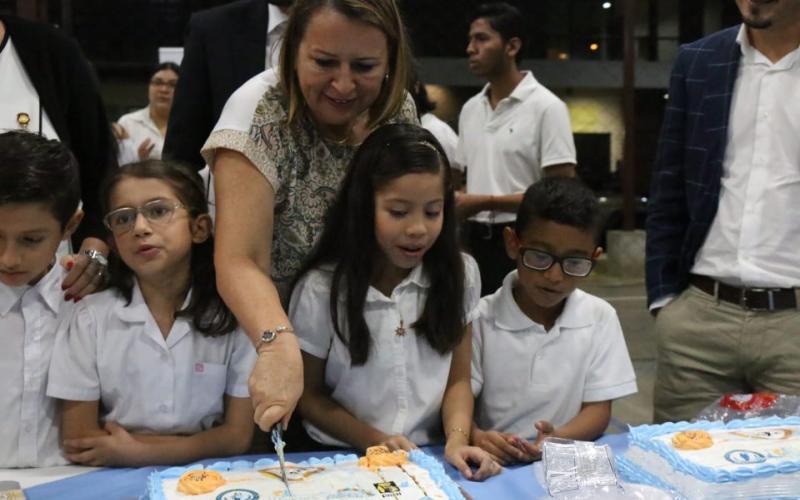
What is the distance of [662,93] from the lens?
8.24 meters

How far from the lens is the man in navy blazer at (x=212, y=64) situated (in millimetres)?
2039

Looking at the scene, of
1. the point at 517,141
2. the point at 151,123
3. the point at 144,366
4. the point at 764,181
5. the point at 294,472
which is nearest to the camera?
the point at 294,472

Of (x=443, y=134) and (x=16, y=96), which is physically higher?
(x=16, y=96)

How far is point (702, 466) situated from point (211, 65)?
1.43 m

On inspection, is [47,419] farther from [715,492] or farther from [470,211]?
→ [470,211]

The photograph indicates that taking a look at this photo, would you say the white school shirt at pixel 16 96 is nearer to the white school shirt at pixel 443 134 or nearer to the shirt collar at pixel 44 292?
the shirt collar at pixel 44 292

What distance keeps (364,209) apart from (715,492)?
0.78m

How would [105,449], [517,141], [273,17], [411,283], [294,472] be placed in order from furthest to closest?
[517,141] → [273,17] → [411,283] → [105,449] → [294,472]

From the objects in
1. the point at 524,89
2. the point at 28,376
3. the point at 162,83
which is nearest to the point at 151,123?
the point at 162,83

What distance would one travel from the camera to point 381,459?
4.20 ft

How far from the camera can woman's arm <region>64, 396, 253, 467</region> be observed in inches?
57.1

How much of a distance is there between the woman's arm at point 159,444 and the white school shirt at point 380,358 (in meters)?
0.16

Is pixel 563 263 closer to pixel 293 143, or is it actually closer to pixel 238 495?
pixel 293 143

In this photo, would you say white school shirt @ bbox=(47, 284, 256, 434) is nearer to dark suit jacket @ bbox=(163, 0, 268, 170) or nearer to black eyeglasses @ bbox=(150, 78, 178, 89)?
dark suit jacket @ bbox=(163, 0, 268, 170)
